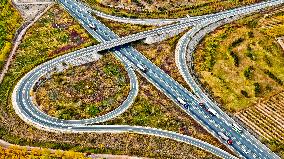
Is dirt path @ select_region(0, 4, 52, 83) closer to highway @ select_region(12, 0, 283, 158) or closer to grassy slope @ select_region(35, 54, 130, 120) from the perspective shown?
highway @ select_region(12, 0, 283, 158)

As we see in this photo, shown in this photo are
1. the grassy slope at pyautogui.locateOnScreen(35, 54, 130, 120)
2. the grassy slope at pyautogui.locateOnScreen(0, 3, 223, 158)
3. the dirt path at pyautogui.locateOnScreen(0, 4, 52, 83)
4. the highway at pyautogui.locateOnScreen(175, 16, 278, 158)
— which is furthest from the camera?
the dirt path at pyautogui.locateOnScreen(0, 4, 52, 83)

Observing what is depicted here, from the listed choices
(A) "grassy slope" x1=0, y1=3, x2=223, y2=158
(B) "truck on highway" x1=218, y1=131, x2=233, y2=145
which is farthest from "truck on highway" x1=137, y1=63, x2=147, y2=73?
(B) "truck on highway" x1=218, y1=131, x2=233, y2=145

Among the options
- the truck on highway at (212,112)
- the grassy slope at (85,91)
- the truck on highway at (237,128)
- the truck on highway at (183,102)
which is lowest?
the truck on highway at (237,128)

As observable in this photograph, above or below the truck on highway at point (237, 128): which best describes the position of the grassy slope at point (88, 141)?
above

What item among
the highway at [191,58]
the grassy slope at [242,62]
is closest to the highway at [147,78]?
the highway at [191,58]

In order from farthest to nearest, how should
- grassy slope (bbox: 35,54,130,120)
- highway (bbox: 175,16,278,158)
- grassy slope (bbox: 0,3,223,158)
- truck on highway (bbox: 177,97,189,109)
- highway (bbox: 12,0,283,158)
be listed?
truck on highway (bbox: 177,97,189,109), grassy slope (bbox: 35,54,130,120), highway (bbox: 175,16,278,158), highway (bbox: 12,0,283,158), grassy slope (bbox: 0,3,223,158)

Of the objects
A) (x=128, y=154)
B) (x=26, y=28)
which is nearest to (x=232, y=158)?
(x=128, y=154)

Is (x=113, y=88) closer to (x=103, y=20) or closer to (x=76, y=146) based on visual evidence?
(x=76, y=146)

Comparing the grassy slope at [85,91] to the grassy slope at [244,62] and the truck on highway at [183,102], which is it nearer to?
the truck on highway at [183,102]

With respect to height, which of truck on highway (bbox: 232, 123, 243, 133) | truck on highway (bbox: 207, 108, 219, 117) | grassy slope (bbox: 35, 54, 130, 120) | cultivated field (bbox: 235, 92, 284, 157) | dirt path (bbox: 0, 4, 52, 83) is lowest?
cultivated field (bbox: 235, 92, 284, 157)
